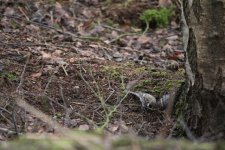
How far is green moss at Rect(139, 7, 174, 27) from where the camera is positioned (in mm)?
6559

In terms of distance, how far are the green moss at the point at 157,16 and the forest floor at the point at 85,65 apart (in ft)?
0.32

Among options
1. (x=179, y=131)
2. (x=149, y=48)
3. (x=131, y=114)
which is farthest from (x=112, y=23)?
(x=179, y=131)

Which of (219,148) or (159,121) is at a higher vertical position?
(219,148)

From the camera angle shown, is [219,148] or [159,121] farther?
[159,121]

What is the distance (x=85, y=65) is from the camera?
170 inches

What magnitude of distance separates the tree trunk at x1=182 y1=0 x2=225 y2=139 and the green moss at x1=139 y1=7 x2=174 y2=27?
11.4ft

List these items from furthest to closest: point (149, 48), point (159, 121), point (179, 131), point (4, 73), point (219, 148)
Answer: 1. point (149, 48)
2. point (4, 73)
3. point (159, 121)
4. point (179, 131)
5. point (219, 148)

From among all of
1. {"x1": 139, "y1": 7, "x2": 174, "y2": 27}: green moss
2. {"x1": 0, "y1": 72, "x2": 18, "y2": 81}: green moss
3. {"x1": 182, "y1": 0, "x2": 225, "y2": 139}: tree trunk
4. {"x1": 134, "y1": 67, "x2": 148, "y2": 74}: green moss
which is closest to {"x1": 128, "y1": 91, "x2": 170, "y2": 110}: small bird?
{"x1": 182, "y1": 0, "x2": 225, "y2": 139}: tree trunk

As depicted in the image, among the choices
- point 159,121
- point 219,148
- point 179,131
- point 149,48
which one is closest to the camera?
point 219,148

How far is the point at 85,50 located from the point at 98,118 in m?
1.72

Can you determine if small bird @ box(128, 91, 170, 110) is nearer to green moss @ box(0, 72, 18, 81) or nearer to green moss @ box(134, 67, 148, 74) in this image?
green moss @ box(134, 67, 148, 74)

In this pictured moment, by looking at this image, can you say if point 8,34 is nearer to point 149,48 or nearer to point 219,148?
point 149,48

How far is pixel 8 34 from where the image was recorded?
16.4ft

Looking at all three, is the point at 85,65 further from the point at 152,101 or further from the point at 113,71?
the point at 152,101
